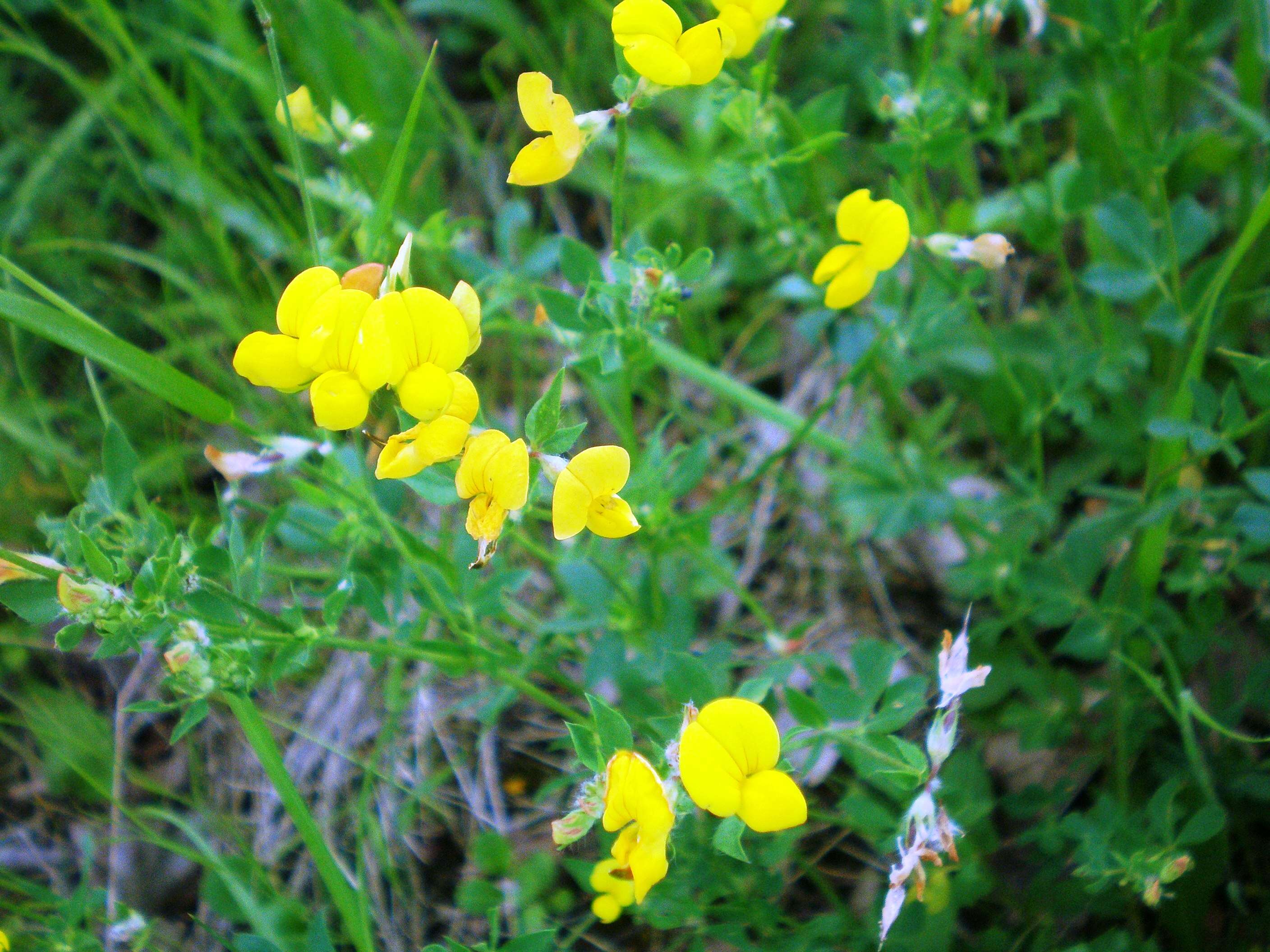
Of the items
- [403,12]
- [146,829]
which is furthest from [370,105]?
[146,829]

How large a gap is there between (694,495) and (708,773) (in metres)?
1.75

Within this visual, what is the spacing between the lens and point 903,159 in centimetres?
210

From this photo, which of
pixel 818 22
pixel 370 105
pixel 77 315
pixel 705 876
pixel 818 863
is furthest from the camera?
pixel 818 22

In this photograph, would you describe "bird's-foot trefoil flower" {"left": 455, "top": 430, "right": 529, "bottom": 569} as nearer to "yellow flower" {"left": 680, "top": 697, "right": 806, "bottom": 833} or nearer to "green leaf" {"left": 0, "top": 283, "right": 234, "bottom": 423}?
"yellow flower" {"left": 680, "top": 697, "right": 806, "bottom": 833}

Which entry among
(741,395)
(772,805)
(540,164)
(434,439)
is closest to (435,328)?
(434,439)

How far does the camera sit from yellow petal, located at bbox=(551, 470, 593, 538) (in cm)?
141

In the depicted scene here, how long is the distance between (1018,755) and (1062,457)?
0.90m

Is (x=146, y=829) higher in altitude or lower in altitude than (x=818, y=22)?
lower

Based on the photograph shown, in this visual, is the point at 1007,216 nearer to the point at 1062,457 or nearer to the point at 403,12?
the point at 1062,457

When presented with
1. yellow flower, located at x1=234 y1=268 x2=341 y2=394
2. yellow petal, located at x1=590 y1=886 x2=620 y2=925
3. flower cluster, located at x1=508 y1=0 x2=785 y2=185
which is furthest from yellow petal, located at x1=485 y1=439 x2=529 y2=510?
yellow petal, located at x1=590 y1=886 x2=620 y2=925

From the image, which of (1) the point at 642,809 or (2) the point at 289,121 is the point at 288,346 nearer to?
(2) the point at 289,121

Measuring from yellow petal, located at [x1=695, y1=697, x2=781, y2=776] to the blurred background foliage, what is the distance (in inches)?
5.6

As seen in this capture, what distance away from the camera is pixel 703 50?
58.9 inches

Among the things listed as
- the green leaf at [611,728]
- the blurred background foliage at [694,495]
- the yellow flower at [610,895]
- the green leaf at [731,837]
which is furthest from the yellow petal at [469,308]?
the yellow flower at [610,895]
